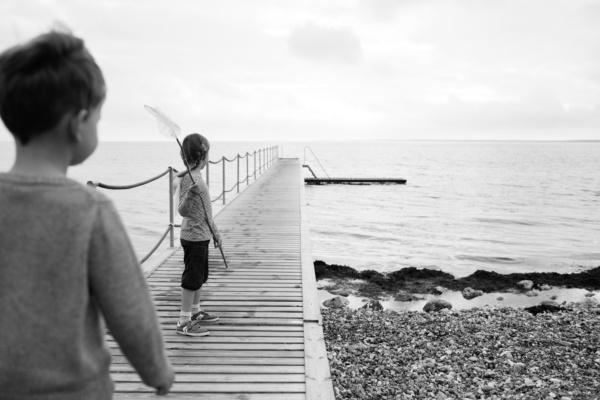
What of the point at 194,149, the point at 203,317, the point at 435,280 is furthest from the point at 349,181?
the point at 194,149

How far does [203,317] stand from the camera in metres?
4.05

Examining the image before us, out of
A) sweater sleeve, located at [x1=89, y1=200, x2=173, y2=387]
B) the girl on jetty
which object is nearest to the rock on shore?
the girl on jetty

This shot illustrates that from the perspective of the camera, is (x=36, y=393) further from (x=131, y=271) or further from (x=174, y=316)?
(x=174, y=316)

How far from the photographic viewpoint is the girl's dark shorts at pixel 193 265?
387 centimetres

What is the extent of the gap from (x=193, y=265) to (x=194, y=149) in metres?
0.84

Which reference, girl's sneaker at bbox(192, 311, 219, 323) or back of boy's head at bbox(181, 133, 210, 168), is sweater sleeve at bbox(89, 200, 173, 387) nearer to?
back of boy's head at bbox(181, 133, 210, 168)

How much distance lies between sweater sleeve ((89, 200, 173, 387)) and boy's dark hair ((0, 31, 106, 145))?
211 millimetres

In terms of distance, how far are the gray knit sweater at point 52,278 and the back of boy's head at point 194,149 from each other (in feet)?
8.67

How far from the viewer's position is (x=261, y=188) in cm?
1460

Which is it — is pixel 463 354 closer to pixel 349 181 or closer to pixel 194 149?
pixel 194 149

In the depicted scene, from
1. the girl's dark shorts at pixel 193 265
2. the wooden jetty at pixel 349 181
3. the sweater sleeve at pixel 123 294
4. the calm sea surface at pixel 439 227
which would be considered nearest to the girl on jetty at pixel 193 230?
the girl's dark shorts at pixel 193 265

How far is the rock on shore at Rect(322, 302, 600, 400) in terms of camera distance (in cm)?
459

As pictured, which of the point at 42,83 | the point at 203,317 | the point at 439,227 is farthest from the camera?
the point at 439,227

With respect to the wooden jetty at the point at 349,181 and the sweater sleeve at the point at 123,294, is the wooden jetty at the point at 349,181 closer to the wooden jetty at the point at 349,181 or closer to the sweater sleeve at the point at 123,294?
the wooden jetty at the point at 349,181
